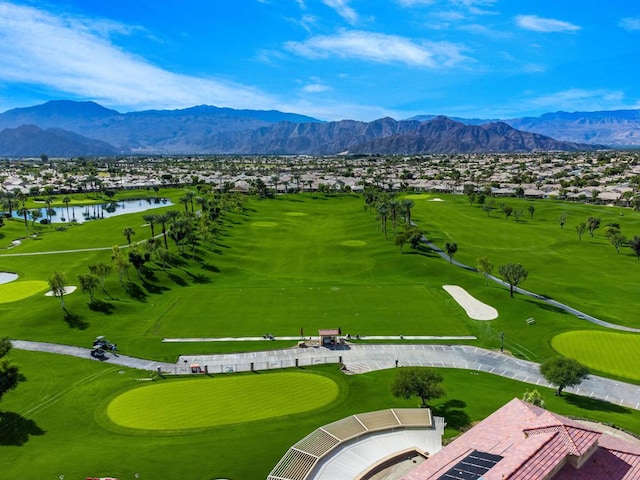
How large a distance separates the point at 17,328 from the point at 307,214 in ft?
377

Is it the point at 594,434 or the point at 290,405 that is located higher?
the point at 594,434

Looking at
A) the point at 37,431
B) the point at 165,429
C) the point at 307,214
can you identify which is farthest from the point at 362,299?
the point at 307,214

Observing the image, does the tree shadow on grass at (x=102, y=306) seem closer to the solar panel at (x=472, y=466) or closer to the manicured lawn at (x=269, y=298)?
the manicured lawn at (x=269, y=298)

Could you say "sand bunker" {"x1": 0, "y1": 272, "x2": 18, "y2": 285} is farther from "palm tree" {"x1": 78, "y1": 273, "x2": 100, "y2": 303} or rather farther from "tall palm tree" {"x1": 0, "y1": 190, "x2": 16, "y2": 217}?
"tall palm tree" {"x1": 0, "y1": 190, "x2": 16, "y2": 217}

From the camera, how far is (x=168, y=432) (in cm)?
3831

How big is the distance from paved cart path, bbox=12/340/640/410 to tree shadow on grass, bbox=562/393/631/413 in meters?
1.97

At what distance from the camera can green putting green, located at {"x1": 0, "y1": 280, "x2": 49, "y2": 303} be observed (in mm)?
77300

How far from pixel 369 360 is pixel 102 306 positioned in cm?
4501

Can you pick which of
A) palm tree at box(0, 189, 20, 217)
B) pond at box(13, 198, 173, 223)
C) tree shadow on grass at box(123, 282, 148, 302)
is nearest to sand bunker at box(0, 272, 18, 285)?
tree shadow on grass at box(123, 282, 148, 302)

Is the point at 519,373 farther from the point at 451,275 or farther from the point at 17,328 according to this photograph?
the point at 17,328

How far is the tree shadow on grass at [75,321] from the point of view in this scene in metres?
65.8

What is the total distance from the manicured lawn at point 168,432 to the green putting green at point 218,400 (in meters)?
0.47

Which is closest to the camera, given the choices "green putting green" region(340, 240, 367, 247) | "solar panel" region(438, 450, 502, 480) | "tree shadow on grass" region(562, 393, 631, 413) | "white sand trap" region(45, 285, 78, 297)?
"solar panel" region(438, 450, 502, 480)

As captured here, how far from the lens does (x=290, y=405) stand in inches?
1699
